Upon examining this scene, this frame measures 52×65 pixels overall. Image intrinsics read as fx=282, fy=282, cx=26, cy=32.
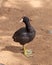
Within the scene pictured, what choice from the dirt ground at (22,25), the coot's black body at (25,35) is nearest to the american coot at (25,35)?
the coot's black body at (25,35)

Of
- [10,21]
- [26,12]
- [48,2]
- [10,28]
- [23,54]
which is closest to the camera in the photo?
[23,54]

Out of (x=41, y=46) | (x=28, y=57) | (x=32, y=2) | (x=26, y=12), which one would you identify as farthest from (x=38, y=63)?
(x=32, y=2)

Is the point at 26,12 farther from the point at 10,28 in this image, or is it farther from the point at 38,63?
the point at 38,63

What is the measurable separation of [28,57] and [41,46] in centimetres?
71

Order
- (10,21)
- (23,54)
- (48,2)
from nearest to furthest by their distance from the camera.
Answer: (23,54), (10,21), (48,2)

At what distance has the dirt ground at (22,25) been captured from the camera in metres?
7.24

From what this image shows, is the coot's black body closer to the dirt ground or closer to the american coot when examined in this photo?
the american coot

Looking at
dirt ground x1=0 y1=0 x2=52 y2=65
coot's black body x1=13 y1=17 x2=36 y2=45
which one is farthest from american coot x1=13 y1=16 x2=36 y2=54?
dirt ground x1=0 y1=0 x2=52 y2=65

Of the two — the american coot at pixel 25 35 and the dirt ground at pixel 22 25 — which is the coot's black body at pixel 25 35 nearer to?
the american coot at pixel 25 35

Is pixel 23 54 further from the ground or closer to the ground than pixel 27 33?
closer to the ground

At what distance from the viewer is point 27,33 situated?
7.36 metres

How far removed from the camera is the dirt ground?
7.24 meters

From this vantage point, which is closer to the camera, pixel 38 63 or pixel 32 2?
pixel 38 63

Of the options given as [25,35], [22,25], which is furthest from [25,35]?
[22,25]
